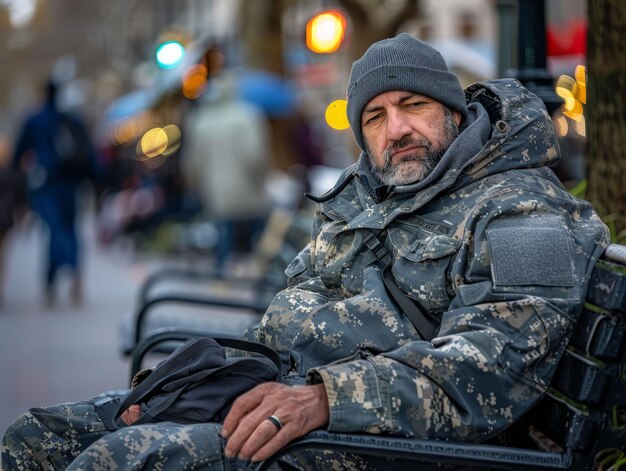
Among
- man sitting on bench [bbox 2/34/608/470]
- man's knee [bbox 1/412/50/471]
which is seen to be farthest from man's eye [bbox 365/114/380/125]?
man's knee [bbox 1/412/50/471]

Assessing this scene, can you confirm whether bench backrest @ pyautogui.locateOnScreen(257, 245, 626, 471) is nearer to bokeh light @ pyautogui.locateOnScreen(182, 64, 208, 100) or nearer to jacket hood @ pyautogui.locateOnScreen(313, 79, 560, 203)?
jacket hood @ pyautogui.locateOnScreen(313, 79, 560, 203)

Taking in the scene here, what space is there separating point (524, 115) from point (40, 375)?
559cm

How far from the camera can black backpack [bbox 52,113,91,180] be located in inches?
507

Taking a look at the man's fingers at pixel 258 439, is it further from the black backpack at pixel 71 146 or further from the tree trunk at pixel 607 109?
the black backpack at pixel 71 146

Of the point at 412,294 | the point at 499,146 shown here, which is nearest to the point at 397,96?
the point at 499,146

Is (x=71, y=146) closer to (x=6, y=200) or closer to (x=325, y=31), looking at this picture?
(x=6, y=200)

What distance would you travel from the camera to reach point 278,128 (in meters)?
23.0

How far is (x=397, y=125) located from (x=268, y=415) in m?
1.04

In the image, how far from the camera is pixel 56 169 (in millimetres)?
13055

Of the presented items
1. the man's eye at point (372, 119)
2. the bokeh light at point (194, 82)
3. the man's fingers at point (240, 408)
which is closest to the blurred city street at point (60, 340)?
the bokeh light at point (194, 82)

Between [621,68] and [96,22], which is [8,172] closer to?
[621,68]

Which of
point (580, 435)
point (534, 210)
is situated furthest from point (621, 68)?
point (580, 435)

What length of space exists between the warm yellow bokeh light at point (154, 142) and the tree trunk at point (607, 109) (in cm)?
2664

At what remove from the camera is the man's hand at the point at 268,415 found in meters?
2.85
